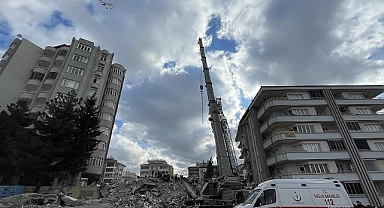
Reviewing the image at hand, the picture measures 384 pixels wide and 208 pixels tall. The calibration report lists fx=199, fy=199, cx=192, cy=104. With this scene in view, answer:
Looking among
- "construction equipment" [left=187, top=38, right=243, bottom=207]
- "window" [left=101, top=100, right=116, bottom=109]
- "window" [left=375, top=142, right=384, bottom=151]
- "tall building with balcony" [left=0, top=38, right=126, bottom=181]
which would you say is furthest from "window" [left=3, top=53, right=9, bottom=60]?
"window" [left=375, top=142, right=384, bottom=151]

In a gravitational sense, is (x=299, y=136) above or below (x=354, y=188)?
above

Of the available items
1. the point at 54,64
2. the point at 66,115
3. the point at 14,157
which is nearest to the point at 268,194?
the point at 66,115

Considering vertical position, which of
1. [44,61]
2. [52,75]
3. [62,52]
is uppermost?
[62,52]

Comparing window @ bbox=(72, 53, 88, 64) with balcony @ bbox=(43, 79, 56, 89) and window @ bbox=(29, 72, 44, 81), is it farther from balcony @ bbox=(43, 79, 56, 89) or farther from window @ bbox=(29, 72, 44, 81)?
window @ bbox=(29, 72, 44, 81)

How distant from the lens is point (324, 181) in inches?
397

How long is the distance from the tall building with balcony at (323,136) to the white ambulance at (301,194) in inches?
711

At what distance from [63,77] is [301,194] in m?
40.1

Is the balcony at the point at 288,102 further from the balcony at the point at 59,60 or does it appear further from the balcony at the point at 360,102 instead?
the balcony at the point at 59,60

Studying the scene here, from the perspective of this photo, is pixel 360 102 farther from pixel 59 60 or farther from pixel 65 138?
pixel 59 60

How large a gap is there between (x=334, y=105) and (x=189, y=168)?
112552 mm

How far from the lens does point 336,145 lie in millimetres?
28328

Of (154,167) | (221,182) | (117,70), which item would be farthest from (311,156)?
(154,167)

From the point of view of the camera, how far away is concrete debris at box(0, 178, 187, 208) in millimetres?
15062

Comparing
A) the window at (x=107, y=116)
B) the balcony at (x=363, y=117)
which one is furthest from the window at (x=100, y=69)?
the balcony at (x=363, y=117)
